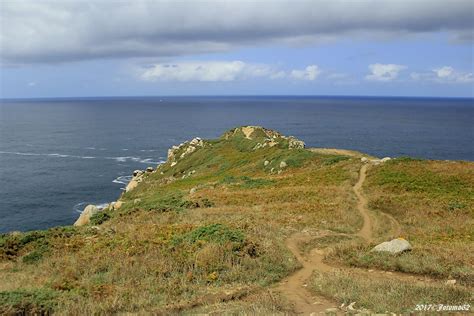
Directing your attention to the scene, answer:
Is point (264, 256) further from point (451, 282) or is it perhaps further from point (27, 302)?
point (27, 302)

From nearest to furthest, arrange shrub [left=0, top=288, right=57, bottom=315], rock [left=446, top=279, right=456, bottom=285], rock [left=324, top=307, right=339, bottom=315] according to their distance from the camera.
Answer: rock [left=324, top=307, right=339, bottom=315] < shrub [left=0, top=288, right=57, bottom=315] < rock [left=446, top=279, right=456, bottom=285]

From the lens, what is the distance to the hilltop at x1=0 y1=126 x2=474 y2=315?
1312 cm

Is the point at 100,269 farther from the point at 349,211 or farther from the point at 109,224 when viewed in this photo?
the point at 349,211

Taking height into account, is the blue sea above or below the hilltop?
below

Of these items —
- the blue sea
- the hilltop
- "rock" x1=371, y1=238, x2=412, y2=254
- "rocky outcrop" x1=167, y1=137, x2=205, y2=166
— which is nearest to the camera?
the hilltop

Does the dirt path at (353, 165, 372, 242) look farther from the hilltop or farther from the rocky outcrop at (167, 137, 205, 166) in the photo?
the rocky outcrop at (167, 137, 205, 166)

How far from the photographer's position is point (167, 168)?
88.1 meters

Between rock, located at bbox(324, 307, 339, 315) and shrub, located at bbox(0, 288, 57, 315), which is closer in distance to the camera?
rock, located at bbox(324, 307, 339, 315)

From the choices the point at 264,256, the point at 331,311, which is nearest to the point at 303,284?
the point at 264,256

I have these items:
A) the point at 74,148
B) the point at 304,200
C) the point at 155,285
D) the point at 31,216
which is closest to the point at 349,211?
the point at 304,200

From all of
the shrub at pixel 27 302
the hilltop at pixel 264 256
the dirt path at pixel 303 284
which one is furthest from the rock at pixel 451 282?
the shrub at pixel 27 302

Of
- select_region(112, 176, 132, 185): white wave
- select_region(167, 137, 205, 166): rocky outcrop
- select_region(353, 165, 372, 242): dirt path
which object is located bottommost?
select_region(112, 176, 132, 185): white wave

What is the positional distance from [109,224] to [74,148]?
419ft

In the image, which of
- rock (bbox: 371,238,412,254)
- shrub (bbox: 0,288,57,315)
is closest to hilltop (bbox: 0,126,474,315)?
shrub (bbox: 0,288,57,315)
